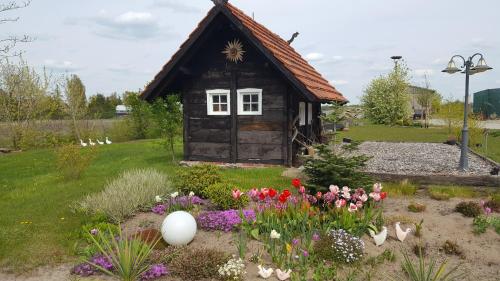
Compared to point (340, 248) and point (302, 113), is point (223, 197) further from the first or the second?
point (302, 113)

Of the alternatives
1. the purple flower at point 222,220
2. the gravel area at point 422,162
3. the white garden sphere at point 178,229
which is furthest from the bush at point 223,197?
the gravel area at point 422,162

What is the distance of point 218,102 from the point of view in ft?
40.1

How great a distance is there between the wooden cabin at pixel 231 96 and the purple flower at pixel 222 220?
5419 millimetres

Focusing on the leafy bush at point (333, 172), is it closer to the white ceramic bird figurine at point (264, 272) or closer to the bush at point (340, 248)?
the bush at point (340, 248)

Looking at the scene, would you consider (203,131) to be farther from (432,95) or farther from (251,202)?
(432,95)

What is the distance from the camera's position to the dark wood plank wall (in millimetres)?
11430

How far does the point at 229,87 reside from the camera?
11.9 meters

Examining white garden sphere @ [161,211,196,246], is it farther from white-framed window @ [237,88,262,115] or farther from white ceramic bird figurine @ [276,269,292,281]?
white-framed window @ [237,88,262,115]

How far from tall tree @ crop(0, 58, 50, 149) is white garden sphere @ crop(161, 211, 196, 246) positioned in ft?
62.5

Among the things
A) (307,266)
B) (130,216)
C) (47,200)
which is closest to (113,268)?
(130,216)

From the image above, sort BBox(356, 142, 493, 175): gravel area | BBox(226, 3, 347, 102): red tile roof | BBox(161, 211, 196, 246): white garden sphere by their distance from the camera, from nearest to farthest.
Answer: BBox(161, 211, 196, 246): white garden sphere < BBox(226, 3, 347, 102): red tile roof < BBox(356, 142, 493, 175): gravel area

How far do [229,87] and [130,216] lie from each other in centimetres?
611

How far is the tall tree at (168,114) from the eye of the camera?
491 inches

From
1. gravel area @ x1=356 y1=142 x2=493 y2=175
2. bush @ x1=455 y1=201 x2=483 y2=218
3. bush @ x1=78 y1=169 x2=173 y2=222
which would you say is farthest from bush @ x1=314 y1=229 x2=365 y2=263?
gravel area @ x1=356 y1=142 x2=493 y2=175
